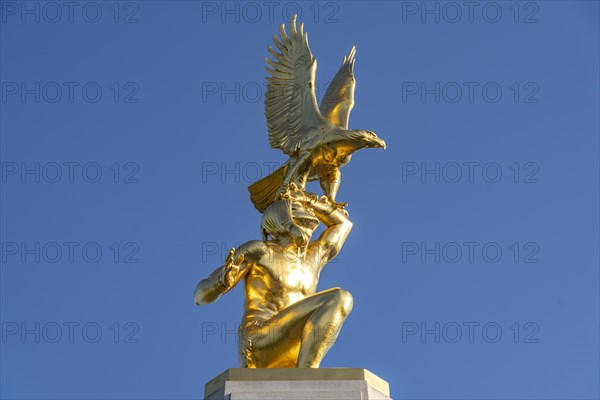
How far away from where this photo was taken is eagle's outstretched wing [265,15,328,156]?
38.3 feet

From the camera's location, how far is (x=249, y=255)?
10.4 m

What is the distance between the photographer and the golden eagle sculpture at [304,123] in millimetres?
11281

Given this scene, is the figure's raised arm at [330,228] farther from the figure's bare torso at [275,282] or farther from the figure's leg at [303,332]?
the figure's leg at [303,332]

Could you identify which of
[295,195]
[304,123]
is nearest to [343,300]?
[295,195]

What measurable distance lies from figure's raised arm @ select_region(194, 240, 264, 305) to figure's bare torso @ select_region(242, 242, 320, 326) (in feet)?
0.31

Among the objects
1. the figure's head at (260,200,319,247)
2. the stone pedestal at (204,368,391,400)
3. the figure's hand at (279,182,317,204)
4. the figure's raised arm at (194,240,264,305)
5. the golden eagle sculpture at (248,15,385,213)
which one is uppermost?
the golden eagle sculpture at (248,15,385,213)

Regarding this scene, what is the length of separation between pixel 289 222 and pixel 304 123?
1449 mm

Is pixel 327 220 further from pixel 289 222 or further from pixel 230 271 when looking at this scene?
pixel 230 271

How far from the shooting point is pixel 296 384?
29.3ft

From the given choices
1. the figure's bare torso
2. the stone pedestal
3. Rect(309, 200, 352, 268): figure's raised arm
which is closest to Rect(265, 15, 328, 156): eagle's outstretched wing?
Rect(309, 200, 352, 268): figure's raised arm

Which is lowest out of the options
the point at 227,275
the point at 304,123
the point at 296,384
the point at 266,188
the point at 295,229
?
the point at 296,384

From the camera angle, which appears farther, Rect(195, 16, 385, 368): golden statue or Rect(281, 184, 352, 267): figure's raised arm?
Rect(281, 184, 352, 267): figure's raised arm

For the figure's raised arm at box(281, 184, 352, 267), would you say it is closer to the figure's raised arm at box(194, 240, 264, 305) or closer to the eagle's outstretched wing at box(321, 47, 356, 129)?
the figure's raised arm at box(194, 240, 264, 305)

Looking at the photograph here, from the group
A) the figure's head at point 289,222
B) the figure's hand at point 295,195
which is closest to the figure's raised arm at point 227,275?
the figure's head at point 289,222
